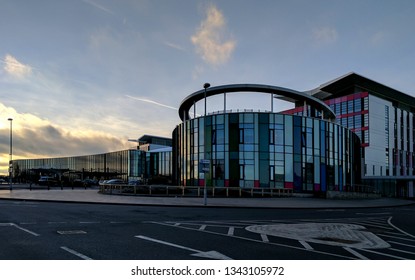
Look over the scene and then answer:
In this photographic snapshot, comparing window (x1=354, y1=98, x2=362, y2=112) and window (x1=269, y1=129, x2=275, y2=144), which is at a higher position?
window (x1=354, y1=98, x2=362, y2=112)

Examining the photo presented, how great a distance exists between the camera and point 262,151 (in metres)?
43.1

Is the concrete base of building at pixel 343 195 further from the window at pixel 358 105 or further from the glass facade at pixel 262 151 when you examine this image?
the window at pixel 358 105

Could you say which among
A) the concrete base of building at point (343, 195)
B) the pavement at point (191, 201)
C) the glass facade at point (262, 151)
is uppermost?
A: the glass facade at point (262, 151)

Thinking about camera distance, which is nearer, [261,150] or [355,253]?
[355,253]

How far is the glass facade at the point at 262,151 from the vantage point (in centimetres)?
4297

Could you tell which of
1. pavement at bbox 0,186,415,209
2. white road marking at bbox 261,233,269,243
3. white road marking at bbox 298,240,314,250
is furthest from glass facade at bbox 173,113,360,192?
white road marking at bbox 298,240,314,250

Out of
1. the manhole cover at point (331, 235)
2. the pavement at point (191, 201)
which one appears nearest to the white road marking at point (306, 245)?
the manhole cover at point (331, 235)

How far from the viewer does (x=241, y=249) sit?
8.77m

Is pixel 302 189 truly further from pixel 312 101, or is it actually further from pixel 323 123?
pixel 312 101

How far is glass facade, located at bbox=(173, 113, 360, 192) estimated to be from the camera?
4297 centimetres

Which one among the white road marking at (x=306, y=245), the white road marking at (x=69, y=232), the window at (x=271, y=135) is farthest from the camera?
the window at (x=271, y=135)

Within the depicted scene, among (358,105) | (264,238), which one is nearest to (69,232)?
(264,238)

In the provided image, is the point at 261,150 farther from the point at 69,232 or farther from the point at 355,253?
the point at 355,253

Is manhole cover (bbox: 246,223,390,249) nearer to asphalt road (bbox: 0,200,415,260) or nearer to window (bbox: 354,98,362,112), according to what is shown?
asphalt road (bbox: 0,200,415,260)
